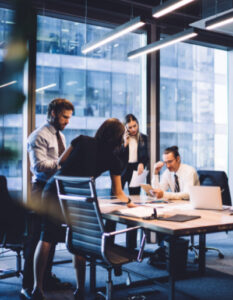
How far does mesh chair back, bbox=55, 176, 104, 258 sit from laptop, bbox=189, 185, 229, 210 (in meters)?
0.91

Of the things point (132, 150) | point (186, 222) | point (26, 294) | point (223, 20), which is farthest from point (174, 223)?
point (223, 20)

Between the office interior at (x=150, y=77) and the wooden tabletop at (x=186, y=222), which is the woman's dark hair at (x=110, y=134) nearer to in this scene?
the wooden tabletop at (x=186, y=222)

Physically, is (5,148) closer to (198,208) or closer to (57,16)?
(198,208)

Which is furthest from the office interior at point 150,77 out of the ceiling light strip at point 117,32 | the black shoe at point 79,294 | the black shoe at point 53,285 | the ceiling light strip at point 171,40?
the black shoe at point 79,294

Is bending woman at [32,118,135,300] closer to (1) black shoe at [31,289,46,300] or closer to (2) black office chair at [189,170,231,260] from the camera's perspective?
(1) black shoe at [31,289,46,300]

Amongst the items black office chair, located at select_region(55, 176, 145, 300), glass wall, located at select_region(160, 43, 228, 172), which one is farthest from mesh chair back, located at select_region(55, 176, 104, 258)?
glass wall, located at select_region(160, 43, 228, 172)

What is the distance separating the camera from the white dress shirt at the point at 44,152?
281cm

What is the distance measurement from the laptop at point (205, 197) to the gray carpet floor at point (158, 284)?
673 millimetres

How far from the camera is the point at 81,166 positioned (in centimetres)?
240

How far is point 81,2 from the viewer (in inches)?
185

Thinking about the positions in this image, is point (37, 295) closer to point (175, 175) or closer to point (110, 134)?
point (110, 134)

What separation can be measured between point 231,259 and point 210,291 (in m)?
1.17

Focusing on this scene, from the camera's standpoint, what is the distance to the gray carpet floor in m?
2.96

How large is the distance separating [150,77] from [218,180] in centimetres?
214
